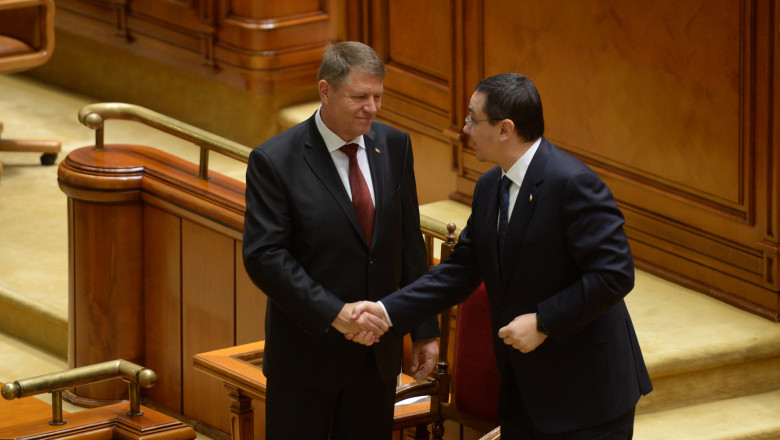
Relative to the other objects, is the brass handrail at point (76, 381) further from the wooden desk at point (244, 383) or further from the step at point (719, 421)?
the step at point (719, 421)

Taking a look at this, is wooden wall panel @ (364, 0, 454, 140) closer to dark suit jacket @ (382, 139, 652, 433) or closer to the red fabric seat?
the red fabric seat

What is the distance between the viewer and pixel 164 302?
5387 mm

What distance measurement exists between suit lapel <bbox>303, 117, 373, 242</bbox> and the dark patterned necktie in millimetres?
362

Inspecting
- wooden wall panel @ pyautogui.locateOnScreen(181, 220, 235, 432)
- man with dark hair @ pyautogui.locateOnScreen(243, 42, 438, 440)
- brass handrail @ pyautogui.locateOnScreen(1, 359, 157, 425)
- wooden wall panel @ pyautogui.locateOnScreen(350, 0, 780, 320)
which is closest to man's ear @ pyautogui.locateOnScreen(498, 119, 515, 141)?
man with dark hair @ pyautogui.locateOnScreen(243, 42, 438, 440)

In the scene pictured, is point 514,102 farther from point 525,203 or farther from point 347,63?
point 347,63

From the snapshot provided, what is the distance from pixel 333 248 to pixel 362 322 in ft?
0.59

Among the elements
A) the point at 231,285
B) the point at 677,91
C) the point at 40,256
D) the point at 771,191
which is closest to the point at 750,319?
the point at 771,191

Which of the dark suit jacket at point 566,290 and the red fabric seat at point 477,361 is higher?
the dark suit jacket at point 566,290

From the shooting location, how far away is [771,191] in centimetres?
478

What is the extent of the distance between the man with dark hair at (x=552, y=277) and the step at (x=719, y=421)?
144 cm

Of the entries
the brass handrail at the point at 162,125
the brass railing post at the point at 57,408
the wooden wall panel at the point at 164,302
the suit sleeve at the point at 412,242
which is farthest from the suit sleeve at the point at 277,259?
the wooden wall panel at the point at 164,302

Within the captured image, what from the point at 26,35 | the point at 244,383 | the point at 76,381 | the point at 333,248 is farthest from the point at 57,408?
the point at 26,35

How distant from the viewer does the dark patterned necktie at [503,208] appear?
10.1 ft

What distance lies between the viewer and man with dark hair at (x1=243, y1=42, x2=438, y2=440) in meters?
3.21
